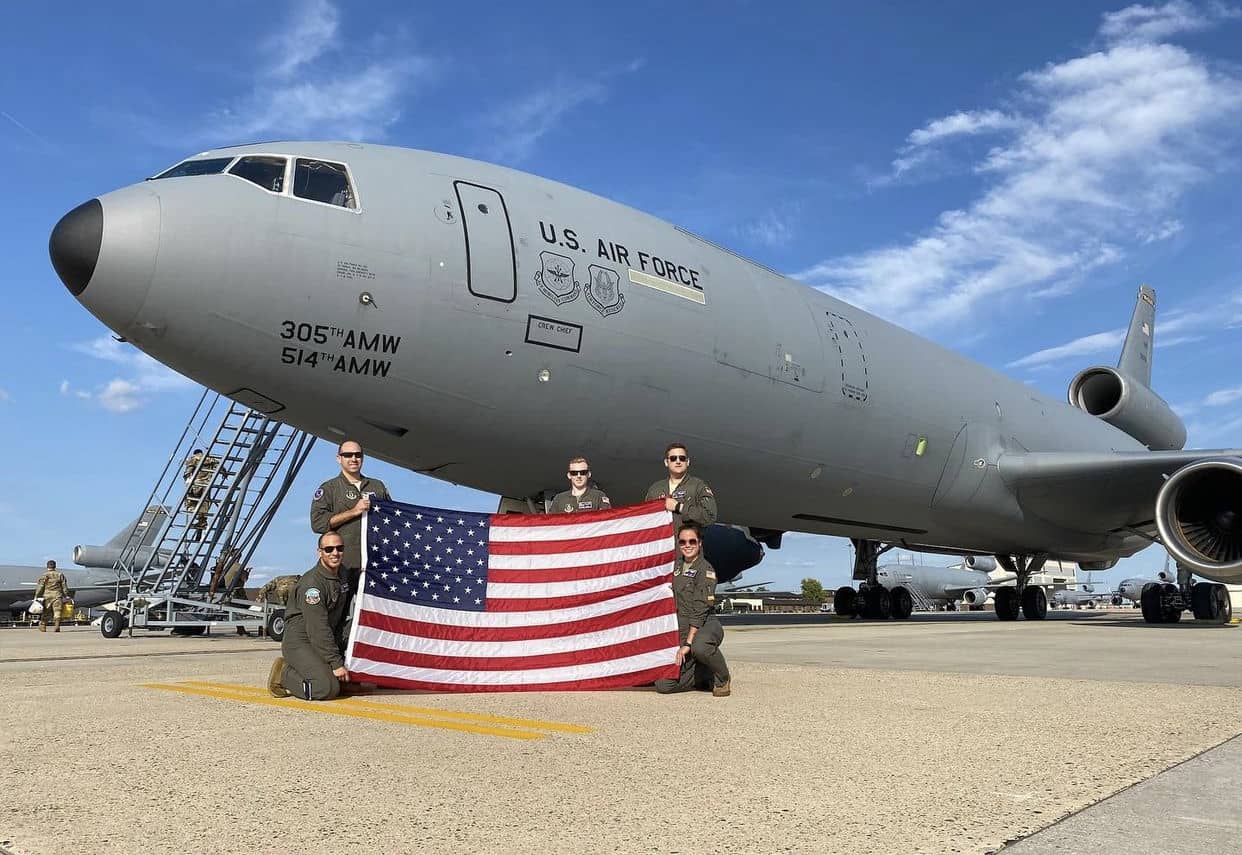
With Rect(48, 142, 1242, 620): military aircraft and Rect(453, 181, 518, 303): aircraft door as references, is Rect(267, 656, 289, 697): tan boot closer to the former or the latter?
Rect(48, 142, 1242, 620): military aircraft

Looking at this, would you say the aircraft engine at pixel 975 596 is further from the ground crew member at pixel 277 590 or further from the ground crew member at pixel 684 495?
the ground crew member at pixel 684 495

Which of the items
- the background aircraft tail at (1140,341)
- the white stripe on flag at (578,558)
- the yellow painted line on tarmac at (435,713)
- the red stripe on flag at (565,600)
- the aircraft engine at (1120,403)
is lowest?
the yellow painted line on tarmac at (435,713)

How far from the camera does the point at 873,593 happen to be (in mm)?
20594

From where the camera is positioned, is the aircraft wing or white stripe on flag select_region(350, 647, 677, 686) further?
the aircraft wing

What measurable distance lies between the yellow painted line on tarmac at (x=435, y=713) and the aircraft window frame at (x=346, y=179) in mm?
4124

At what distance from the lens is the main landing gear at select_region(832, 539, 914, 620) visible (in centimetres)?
1989

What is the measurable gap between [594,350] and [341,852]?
7.10 m

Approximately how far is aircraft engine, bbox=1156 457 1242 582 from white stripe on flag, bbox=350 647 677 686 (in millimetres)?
9598

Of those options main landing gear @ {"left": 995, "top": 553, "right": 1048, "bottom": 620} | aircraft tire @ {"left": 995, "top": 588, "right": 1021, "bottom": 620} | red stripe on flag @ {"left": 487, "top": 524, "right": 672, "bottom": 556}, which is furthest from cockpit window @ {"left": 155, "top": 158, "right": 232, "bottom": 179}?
A: aircraft tire @ {"left": 995, "top": 588, "right": 1021, "bottom": 620}

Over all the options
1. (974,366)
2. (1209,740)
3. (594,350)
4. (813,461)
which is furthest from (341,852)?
(974,366)

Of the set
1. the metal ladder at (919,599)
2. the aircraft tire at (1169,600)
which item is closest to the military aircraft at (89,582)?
the aircraft tire at (1169,600)

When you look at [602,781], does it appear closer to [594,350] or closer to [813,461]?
[594,350]

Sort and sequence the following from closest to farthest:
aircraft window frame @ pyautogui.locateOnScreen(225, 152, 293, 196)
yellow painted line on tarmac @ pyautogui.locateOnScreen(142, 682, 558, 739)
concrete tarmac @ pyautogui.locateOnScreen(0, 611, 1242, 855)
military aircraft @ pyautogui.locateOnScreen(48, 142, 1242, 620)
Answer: concrete tarmac @ pyautogui.locateOnScreen(0, 611, 1242, 855), yellow painted line on tarmac @ pyautogui.locateOnScreen(142, 682, 558, 739), military aircraft @ pyautogui.locateOnScreen(48, 142, 1242, 620), aircraft window frame @ pyautogui.locateOnScreen(225, 152, 293, 196)

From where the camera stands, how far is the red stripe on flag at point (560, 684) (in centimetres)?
599
